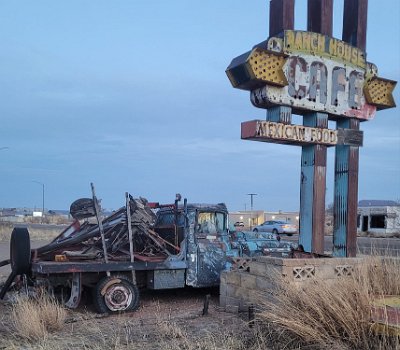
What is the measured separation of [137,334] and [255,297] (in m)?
2.07

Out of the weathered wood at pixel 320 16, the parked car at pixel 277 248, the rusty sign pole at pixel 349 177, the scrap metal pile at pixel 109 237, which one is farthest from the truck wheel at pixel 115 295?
the weathered wood at pixel 320 16

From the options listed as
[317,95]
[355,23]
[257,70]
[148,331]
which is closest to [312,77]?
[317,95]

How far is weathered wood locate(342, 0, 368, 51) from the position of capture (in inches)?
438

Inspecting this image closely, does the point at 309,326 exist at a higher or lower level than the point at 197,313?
higher

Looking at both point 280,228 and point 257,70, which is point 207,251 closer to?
point 257,70

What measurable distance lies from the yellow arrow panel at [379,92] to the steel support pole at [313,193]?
1.40m

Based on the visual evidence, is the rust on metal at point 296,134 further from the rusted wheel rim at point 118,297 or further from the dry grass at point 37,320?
the dry grass at point 37,320

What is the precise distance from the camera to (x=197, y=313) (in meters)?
8.36

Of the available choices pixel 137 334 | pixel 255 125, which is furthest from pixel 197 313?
pixel 255 125

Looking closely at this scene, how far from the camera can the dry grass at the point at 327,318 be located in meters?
4.87

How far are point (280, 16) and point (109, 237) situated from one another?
5.43 metres

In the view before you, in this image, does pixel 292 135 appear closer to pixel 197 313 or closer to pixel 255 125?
pixel 255 125

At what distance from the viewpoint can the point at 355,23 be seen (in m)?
11.2

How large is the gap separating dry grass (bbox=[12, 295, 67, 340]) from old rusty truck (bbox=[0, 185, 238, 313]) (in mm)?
1645
